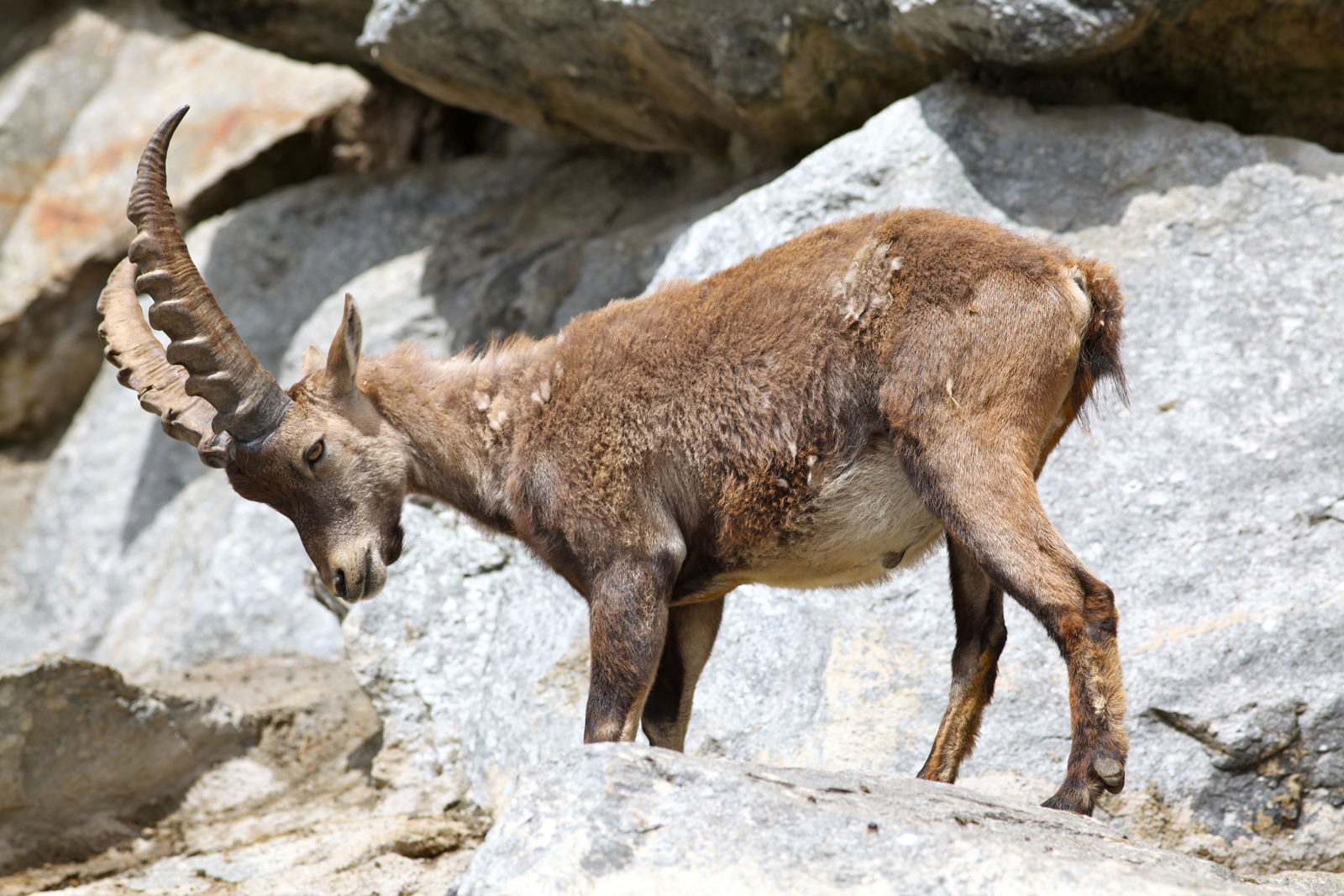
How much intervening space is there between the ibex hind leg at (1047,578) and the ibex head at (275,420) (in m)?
2.22

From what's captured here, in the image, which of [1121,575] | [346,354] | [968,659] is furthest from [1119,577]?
[346,354]

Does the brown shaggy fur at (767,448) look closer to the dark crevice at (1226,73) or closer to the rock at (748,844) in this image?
the rock at (748,844)

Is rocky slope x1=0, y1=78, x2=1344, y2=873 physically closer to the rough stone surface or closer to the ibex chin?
the rough stone surface

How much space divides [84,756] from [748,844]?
14.6 ft

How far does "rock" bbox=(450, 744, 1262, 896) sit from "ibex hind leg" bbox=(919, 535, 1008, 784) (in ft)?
3.33

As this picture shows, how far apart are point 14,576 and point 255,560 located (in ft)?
10.7

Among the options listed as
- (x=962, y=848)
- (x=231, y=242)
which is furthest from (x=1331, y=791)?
(x=231, y=242)

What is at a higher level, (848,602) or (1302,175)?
(1302,175)

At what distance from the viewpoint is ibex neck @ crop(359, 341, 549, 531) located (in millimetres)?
4738

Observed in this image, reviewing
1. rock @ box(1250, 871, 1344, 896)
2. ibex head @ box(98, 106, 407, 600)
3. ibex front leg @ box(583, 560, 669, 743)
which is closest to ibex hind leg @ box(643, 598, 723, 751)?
ibex front leg @ box(583, 560, 669, 743)

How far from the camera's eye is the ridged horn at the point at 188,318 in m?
4.46

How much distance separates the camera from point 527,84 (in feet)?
26.0

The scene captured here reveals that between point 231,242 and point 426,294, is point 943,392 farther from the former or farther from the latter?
point 231,242

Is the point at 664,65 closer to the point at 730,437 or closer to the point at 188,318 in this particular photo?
the point at 730,437
